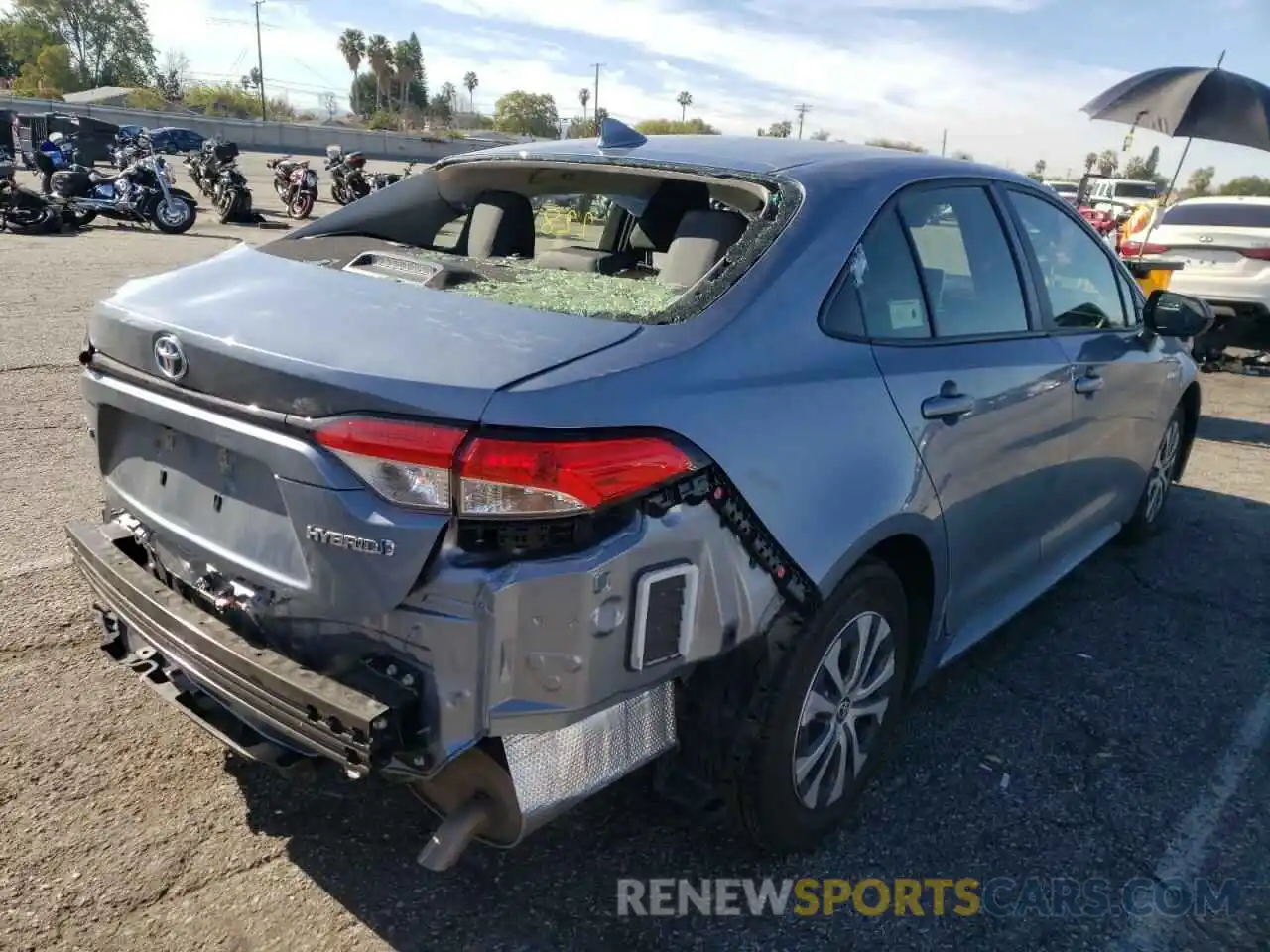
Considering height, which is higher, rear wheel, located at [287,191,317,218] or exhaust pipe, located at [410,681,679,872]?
exhaust pipe, located at [410,681,679,872]

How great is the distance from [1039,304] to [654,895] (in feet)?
7.62

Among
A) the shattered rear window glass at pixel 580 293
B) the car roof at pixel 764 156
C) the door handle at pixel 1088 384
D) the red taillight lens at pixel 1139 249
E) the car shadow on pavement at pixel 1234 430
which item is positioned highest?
the car roof at pixel 764 156

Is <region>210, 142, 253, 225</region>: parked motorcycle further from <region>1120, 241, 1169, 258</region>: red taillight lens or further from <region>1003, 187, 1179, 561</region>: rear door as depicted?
<region>1003, 187, 1179, 561</region>: rear door

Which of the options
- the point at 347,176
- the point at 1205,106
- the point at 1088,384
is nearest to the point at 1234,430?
the point at 1205,106

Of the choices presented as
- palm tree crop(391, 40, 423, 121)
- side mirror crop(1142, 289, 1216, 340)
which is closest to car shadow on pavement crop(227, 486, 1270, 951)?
side mirror crop(1142, 289, 1216, 340)

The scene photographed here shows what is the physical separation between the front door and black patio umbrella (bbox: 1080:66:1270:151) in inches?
284

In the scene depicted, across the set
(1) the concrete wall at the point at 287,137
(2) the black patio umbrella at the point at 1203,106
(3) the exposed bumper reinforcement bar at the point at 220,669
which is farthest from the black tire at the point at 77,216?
(1) the concrete wall at the point at 287,137

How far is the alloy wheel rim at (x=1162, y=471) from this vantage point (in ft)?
16.1

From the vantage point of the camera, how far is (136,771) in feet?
9.25

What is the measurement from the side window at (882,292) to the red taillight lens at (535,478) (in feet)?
2.81

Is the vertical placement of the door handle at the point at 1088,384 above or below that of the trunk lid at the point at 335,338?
below

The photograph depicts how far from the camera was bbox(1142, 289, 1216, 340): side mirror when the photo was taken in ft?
13.7

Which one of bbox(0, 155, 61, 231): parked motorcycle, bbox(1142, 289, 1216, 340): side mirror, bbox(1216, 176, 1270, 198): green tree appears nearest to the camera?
bbox(1142, 289, 1216, 340): side mirror

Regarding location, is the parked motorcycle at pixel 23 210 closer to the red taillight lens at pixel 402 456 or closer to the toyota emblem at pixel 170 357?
the toyota emblem at pixel 170 357
